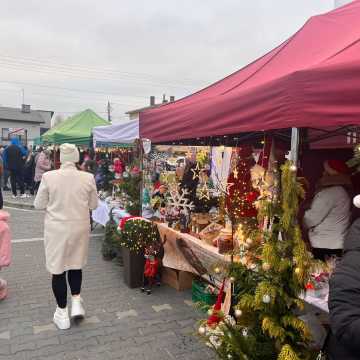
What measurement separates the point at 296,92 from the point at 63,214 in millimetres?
2332

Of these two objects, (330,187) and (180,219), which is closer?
(330,187)

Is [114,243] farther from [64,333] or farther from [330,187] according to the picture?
[330,187]

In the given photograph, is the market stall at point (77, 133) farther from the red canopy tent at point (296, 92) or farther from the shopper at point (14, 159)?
the red canopy tent at point (296, 92)

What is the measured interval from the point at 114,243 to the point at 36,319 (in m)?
1.97

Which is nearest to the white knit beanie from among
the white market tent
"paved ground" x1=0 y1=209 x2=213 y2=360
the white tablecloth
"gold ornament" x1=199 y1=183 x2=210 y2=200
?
"paved ground" x1=0 y1=209 x2=213 y2=360

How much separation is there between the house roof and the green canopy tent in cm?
3404

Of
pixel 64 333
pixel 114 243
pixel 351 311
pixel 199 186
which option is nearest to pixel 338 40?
pixel 351 311

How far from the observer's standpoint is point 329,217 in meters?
3.19

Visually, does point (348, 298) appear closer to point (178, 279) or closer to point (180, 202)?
point (178, 279)

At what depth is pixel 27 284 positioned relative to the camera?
482cm

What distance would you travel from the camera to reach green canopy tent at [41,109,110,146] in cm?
1333

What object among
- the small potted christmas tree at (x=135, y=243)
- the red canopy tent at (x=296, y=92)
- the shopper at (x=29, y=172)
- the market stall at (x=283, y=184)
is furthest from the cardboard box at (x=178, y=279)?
the shopper at (x=29, y=172)

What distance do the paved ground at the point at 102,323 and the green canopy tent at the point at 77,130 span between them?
840 cm

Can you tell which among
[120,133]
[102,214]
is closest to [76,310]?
[102,214]
